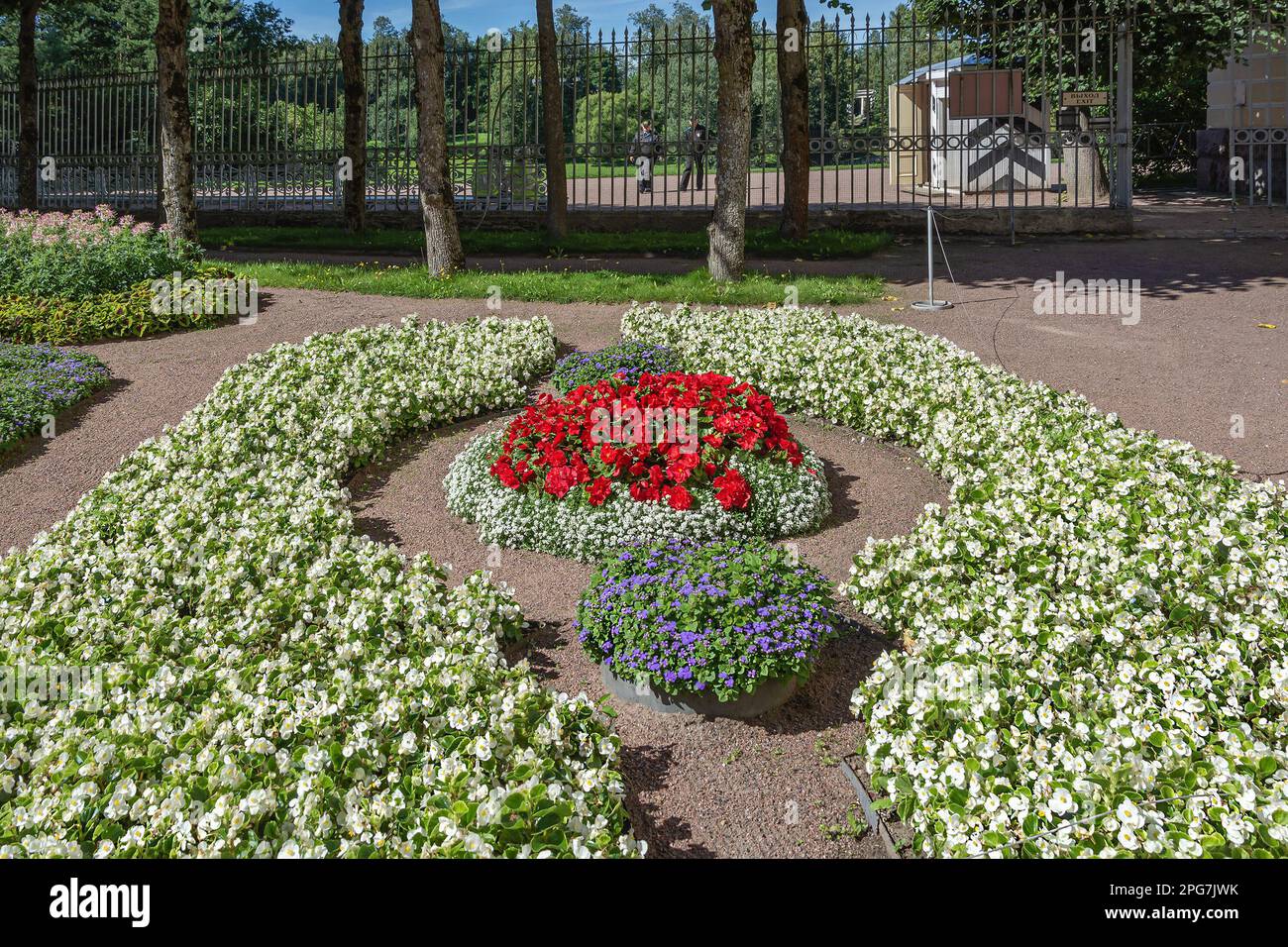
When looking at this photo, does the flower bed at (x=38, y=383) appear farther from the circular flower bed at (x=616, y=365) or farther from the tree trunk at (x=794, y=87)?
the tree trunk at (x=794, y=87)

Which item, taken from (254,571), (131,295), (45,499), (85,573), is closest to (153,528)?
(85,573)

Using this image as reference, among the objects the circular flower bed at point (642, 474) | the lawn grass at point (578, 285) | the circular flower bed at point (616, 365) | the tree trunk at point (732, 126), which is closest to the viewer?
the circular flower bed at point (642, 474)

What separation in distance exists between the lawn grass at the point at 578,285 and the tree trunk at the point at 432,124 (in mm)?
652

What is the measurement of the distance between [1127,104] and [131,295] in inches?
585

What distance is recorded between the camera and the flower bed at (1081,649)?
3.74m

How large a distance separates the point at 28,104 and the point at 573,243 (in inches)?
499

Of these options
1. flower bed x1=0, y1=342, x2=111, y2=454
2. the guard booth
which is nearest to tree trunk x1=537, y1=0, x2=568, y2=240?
the guard booth

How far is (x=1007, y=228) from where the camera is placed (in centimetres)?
1875

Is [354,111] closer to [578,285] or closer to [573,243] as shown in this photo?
[573,243]

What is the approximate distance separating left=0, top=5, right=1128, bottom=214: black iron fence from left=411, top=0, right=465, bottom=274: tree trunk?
5.07m

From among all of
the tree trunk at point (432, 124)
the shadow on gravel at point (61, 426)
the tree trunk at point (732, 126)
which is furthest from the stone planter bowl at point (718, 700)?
the tree trunk at point (432, 124)

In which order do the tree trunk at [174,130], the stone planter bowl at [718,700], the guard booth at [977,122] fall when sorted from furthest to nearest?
1. the guard booth at [977,122]
2. the tree trunk at [174,130]
3. the stone planter bowl at [718,700]

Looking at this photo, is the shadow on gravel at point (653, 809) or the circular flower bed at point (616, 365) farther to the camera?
the circular flower bed at point (616, 365)

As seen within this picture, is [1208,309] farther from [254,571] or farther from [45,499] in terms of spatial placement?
[45,499]
